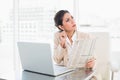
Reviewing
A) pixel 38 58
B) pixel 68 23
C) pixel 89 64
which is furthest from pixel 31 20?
pixel 38 58

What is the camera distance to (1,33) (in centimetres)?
414

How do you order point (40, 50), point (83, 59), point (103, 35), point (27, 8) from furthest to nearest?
point (27, 8)
point (103, 35)
point (83, 59)
point (40, 50)

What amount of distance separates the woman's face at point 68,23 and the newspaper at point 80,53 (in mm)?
447

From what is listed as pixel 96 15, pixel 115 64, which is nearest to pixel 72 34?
pixel 115 64

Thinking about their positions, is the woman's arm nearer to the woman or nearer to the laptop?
the woman

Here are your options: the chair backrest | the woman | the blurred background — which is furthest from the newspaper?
the blurred background

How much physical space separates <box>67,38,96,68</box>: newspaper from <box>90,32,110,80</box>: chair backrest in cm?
56

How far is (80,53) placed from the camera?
1.46 meters

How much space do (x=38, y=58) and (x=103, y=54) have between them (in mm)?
1006

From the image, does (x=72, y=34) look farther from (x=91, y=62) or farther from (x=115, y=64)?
(x=115, y=64)

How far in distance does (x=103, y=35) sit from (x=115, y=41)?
1.46 m

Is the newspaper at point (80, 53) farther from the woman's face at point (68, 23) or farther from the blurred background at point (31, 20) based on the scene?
the blurred background at point (31, 20)

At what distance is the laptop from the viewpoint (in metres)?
1.18

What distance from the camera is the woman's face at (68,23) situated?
191 cm
